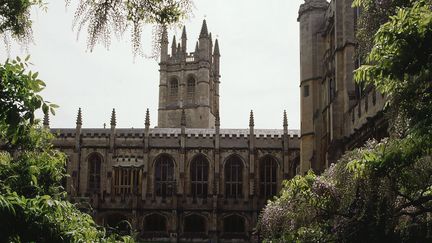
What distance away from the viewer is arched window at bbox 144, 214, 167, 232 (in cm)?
4134

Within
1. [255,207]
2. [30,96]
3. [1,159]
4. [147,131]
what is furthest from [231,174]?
[30,96]

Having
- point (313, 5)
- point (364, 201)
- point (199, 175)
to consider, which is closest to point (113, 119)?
point (199, 175)

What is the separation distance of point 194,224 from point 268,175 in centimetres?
608

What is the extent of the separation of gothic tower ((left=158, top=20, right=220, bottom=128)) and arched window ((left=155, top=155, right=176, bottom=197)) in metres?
22.0

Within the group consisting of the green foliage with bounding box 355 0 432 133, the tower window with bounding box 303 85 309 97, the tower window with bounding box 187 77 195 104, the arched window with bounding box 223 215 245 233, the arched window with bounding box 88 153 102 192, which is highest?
the tower window with bounding box 187 77 195 104

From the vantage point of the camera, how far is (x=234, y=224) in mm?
41719

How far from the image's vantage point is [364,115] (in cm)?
1955

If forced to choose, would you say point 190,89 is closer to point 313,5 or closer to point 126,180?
point 126,180

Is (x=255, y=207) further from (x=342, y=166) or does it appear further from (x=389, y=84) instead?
(x=389, y=84)

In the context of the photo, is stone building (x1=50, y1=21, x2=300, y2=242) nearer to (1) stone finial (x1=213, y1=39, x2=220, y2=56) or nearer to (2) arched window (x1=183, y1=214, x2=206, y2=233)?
(2) arched window (x1=183, y1=214, x2=206, y2=233)

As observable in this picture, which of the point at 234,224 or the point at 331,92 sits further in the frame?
the point at 234,224

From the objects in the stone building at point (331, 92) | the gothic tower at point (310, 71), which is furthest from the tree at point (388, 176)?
the gothic tower at point (310, 71)

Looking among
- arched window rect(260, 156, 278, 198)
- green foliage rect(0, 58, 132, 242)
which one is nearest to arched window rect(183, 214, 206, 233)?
arched window rect(260, 156, 278, 198)

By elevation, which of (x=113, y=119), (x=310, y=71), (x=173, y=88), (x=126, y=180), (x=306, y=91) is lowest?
(x=126, y=180)
